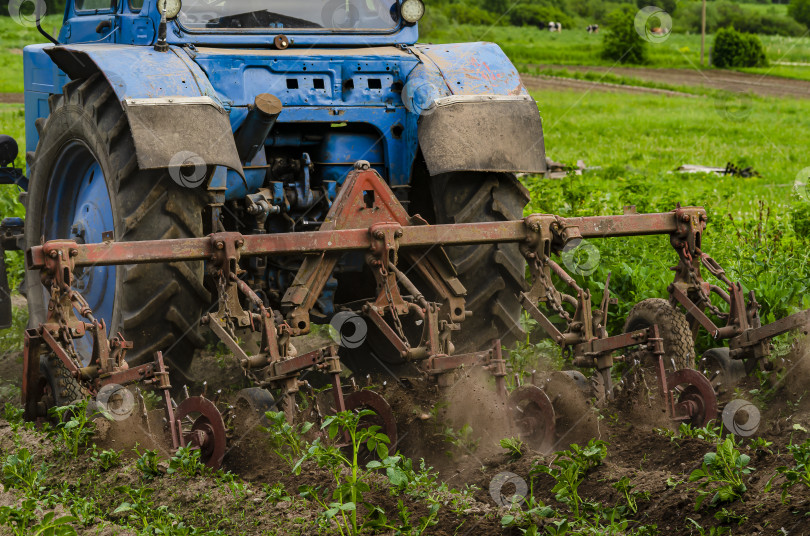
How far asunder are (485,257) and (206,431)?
172cm

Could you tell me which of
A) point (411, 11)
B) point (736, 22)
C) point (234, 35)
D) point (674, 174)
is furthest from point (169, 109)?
point (736, 22)

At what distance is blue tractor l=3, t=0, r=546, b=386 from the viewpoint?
5066 millimetres

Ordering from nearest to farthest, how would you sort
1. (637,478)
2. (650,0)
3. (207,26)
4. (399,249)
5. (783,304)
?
(637,478), (399,249), (207,26), (783,304), (650,0)

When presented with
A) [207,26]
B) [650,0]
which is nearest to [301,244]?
[207,26]

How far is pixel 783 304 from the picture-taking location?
6.60 meters

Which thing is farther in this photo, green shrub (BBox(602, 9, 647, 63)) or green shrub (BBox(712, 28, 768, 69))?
green shrub (BBox(602, 9, 647, 63))

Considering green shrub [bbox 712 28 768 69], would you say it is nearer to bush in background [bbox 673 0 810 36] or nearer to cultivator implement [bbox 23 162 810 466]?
bush in background [bbox 673 0 810 36]

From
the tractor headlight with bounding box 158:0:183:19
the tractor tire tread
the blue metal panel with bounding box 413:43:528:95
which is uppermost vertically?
the tractor headlight with bounding box 158:0:183:19

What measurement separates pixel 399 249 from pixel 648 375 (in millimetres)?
1339

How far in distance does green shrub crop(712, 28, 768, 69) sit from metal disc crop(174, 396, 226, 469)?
34799 millimetres

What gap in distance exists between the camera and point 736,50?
3688 centimetres

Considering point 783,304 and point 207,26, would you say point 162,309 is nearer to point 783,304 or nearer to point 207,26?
point 207,26

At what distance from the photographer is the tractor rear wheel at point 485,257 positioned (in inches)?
219

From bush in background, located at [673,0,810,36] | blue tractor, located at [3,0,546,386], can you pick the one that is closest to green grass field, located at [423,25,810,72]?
bush in background, located at [673,0,810,36]
